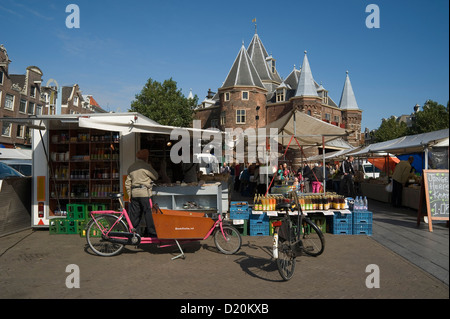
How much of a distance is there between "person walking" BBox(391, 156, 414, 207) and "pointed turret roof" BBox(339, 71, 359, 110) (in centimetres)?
3966

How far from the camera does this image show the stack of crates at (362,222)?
735cm

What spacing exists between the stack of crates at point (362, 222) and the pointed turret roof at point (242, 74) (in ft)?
114

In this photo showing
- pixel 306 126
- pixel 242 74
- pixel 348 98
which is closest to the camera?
pixel 306 126

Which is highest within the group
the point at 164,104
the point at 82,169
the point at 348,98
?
the point at 348,98

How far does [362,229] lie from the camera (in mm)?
7383

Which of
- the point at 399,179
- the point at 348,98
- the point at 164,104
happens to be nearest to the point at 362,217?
the point at 399,179

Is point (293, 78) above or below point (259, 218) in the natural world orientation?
above

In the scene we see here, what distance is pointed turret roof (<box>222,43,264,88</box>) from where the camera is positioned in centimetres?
4088

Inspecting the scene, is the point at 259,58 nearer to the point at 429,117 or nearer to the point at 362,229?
the point at 429,117

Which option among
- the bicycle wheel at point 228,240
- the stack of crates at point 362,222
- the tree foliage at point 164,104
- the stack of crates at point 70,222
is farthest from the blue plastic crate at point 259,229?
the tree foliage at point 164,104

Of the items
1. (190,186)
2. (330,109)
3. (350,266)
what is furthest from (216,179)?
(330,109)

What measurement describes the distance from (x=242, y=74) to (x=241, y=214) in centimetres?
3593

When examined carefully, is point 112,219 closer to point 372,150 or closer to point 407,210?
point 407,210

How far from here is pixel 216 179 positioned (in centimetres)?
903
